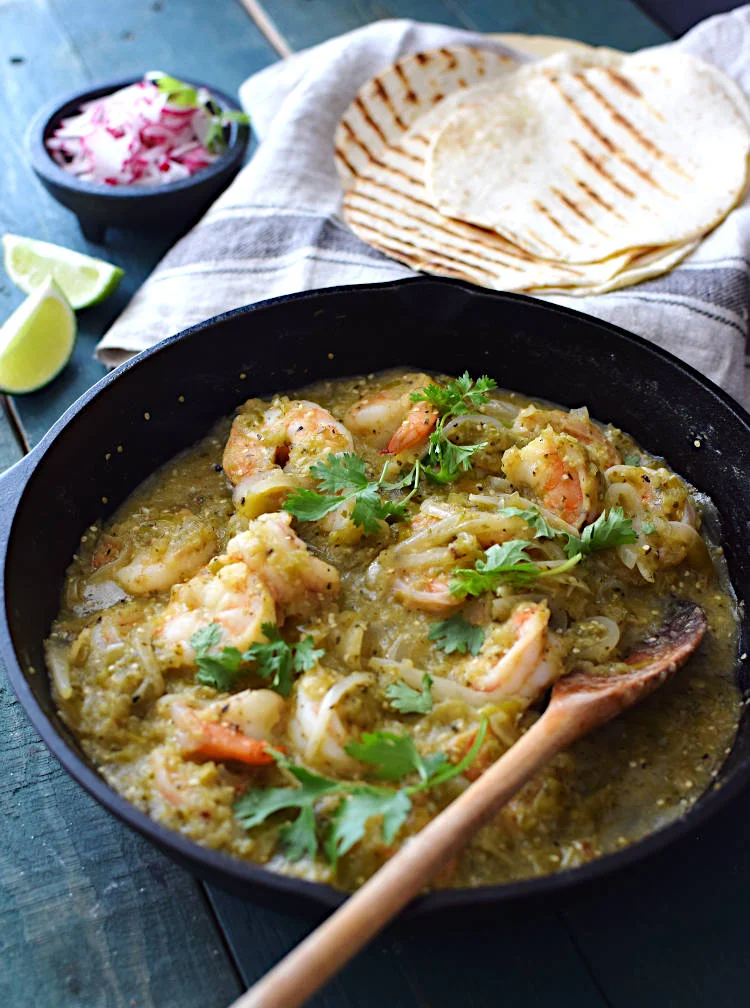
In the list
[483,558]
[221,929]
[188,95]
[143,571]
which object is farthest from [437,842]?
[188,95]

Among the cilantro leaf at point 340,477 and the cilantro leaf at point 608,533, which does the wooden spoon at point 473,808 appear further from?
the cilantro leaf at point 340,477

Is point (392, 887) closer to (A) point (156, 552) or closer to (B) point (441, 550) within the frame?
(B) point (441, 550)

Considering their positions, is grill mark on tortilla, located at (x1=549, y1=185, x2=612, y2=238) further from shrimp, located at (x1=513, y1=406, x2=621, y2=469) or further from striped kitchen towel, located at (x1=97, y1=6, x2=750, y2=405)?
shrimp, located at (x1=513, y1=406, x2=621, y2=469)

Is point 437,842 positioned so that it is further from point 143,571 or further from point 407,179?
point 407,179

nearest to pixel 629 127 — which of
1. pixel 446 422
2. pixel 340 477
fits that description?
pixel 446 422

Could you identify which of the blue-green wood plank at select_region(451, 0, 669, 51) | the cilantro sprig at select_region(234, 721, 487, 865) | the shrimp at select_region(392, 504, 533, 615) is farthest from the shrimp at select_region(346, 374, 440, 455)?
the blue-green wood plank at select_region(451, 0, 669, 51)

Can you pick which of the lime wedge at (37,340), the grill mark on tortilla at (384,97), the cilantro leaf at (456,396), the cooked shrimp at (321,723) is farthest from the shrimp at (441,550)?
the grill mark on tortilla at (384,97)
